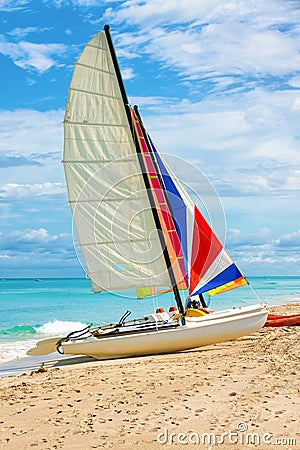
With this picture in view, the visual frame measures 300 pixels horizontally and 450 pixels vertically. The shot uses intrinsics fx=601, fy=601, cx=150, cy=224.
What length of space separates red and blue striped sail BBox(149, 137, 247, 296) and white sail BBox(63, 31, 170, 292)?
81cm

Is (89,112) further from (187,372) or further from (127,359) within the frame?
(187,372)

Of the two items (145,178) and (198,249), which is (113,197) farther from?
(198,249)

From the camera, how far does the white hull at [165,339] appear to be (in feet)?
39.0

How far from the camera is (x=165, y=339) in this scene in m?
11.9

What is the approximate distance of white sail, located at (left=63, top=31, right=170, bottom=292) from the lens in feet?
41.5

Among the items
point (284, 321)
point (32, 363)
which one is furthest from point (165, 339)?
point (284, 321)

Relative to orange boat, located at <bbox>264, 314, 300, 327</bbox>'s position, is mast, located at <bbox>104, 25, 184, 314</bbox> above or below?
above

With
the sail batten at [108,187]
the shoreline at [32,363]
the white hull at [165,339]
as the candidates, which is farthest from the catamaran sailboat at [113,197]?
the shoreline at [32,363]

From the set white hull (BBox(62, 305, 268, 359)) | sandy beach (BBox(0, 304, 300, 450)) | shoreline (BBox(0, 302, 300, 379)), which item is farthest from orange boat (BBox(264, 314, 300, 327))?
shoreline (BBox(0, 302, 300, 379))

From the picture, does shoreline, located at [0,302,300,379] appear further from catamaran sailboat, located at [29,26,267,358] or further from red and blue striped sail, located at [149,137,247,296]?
red and blue striped sail, located at [149,137,247,296]

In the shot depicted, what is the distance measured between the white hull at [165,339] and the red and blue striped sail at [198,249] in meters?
0.89

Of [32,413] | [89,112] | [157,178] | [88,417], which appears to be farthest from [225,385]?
[89,112]

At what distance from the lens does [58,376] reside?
34.2ft

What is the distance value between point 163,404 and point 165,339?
4.71 meters
